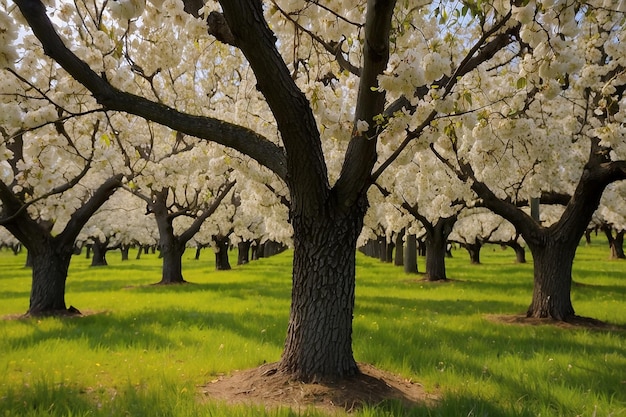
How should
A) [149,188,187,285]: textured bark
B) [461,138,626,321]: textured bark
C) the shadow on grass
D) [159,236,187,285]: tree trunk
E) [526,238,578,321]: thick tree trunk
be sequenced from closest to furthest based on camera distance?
1. the shadow on grass
2. [461,138,626,321]: textured bark
3. [526,238,578,321]: thick tree trunk
4. [149,188,187,285]: textured bark
5. [159,236,187,285]: tree trunk

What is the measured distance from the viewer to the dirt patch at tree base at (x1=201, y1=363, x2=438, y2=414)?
4.38 meters

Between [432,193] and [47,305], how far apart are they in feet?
39.9

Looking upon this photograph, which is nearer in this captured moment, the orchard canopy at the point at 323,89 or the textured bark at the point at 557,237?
the orchard canopy at the point at 323,89

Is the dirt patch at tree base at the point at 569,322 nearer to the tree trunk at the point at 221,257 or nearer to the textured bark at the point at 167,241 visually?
the textured bark at the point at 167,241

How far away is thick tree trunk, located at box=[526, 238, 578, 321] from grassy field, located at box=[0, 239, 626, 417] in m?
1.01

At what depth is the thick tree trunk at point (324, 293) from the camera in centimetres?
482

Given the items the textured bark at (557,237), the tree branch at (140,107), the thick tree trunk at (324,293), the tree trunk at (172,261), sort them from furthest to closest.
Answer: the tree trunk at (172,261) < the textured bark at (557,237) < the thick tree trunk at (324,293) < the tree branch at (140,107)

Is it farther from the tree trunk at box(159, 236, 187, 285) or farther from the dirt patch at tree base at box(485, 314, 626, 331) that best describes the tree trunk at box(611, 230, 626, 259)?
the tree trunk at box(159, 236, 187, 285)

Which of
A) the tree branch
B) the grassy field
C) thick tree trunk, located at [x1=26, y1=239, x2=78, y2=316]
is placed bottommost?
the grassy field

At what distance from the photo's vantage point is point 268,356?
6.35 metres

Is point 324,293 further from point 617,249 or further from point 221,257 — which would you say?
point 617,249

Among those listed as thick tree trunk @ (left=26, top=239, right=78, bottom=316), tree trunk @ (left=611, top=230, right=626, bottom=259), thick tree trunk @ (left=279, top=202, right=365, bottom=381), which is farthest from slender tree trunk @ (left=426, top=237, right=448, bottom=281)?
tree trunk @ (left=611, top=230, right=626, bottom=259)

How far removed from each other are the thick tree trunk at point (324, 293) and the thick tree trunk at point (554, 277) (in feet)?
20.5

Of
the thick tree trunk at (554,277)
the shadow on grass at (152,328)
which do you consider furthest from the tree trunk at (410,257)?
the shadow on grass at (152,328)
